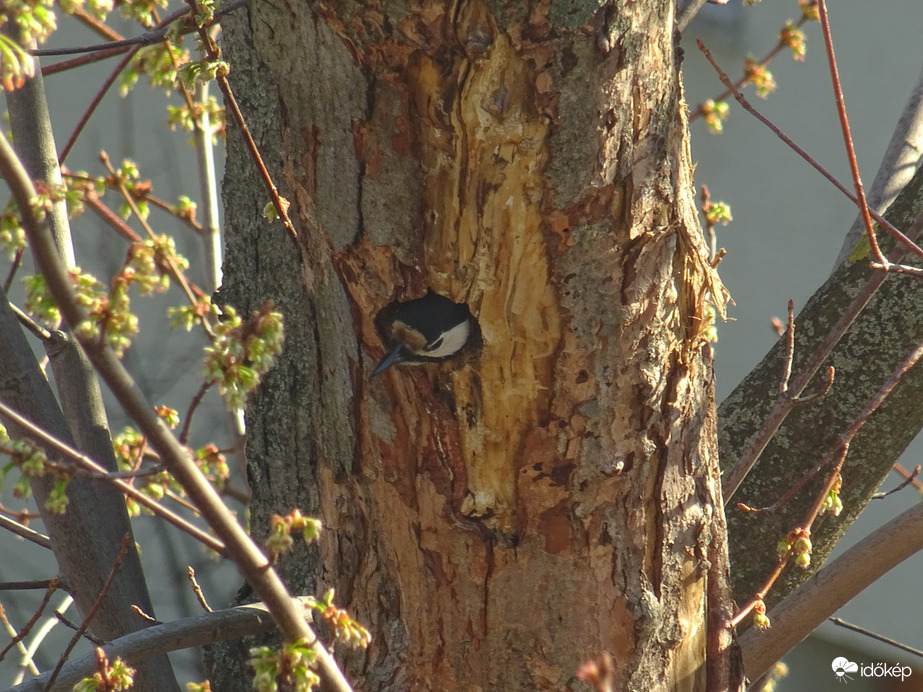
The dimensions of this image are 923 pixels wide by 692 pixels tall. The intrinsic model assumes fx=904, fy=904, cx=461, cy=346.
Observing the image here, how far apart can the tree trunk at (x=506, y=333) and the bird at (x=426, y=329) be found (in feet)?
0.08

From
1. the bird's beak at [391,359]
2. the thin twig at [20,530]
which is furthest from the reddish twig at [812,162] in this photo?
the thin twig at [20,530]

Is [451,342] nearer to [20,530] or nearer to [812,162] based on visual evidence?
[812,162]

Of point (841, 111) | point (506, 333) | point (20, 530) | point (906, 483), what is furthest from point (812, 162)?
point (20, 530)

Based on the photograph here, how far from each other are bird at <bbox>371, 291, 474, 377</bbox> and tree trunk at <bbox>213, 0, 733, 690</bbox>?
0.03 meters

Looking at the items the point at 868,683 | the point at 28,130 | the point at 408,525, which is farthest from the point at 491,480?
the point at 868,683

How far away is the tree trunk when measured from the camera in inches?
43.2

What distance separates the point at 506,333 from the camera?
122 cm

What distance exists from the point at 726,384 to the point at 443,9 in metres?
4.38

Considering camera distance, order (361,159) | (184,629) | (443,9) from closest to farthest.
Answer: (443,9) → (361,159) → (184,629)

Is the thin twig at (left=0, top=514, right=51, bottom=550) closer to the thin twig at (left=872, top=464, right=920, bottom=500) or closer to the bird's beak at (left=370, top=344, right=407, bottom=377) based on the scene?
the bird's beak at (left=370, top=344, right=407, bottom=377)

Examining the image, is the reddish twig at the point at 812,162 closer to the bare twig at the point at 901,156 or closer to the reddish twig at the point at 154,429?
the bare twig at the point at 901,156

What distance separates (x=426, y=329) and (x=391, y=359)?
0.21 feet

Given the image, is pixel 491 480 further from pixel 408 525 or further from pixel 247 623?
pixel 247 623

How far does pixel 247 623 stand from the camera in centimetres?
162
